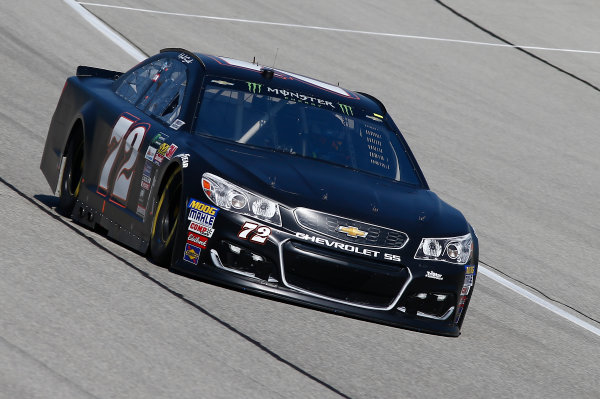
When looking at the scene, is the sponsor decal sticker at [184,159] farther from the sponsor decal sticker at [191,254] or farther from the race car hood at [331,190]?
the sponsor decal sticker at [191,254]

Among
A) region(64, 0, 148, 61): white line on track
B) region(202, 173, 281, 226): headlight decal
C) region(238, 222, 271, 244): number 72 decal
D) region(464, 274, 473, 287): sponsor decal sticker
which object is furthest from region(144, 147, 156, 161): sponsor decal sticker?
region(64, 0, 148, 61): white line on track

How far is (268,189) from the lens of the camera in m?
7.09

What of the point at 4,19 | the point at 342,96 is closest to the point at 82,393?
the point at 342,96

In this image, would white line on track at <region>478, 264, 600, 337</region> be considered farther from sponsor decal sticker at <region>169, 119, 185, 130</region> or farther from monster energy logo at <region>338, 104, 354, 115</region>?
sponsor decal sticker at <region>169, 119, 185, 130</region>

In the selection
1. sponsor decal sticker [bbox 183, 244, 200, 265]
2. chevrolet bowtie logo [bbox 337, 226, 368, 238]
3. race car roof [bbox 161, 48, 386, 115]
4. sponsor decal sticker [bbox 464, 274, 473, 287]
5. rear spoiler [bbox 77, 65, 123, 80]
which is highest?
race car roof [bbox 161, 48, 386, 115]

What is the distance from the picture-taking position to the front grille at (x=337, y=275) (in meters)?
6.93

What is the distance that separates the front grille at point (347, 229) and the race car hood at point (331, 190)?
0.04 meters

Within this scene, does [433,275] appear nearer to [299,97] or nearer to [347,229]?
[347,229]

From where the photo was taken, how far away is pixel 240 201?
23.1ft

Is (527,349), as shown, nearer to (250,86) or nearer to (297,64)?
(250,86)

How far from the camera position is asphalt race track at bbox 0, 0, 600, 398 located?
5.91 meters

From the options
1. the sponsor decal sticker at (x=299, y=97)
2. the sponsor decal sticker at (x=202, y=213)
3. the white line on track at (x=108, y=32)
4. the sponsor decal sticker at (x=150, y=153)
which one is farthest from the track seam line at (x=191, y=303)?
the white line on track at (x=108, y=32)

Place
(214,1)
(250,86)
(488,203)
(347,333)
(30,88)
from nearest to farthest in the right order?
(347,333)
(250,86)
(488,203)
(30,88)
(214,1)

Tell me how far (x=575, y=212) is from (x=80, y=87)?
618 centimetres
